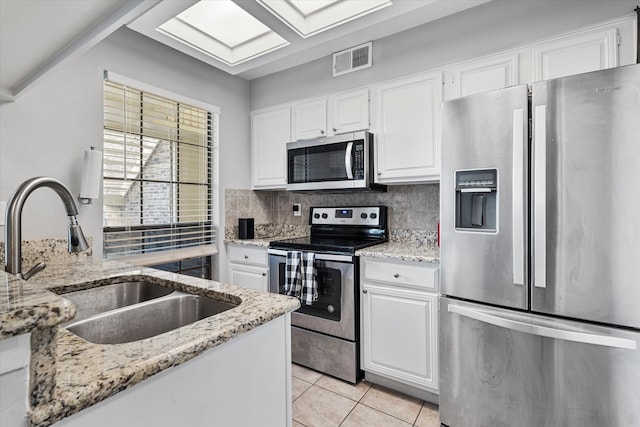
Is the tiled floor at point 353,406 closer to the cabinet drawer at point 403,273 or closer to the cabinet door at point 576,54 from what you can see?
the cabinet drawer at point 403,273

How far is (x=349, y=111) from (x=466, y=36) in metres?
0.93

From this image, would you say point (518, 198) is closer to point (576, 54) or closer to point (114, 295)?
point (576, 54)

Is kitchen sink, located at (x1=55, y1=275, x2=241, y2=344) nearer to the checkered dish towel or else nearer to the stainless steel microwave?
the checkered dish towel

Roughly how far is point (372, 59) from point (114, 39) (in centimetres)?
184

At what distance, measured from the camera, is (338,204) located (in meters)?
2.96

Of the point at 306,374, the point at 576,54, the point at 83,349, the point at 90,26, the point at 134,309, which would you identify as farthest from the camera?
the point at 306,374

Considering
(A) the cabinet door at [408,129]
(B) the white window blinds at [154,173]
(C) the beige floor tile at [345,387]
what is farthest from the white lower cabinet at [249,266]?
(A) the cabinet door at [408,129]

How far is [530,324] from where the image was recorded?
1441 millimetres

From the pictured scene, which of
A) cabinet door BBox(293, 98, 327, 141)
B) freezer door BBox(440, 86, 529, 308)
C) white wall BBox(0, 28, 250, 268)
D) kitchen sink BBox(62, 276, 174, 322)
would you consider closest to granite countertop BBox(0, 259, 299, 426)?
kitchen sink BBox(62, 276, 174, 322)

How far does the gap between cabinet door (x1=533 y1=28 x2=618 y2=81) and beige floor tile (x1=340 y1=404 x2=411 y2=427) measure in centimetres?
217

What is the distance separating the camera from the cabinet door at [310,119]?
2.68m

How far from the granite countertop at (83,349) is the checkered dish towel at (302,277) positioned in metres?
1.27

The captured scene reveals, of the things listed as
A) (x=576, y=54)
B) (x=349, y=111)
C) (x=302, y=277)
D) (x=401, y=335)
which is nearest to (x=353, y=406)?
(x=401, y=335)

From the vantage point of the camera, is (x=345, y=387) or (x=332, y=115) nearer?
(x=345, y=387)
